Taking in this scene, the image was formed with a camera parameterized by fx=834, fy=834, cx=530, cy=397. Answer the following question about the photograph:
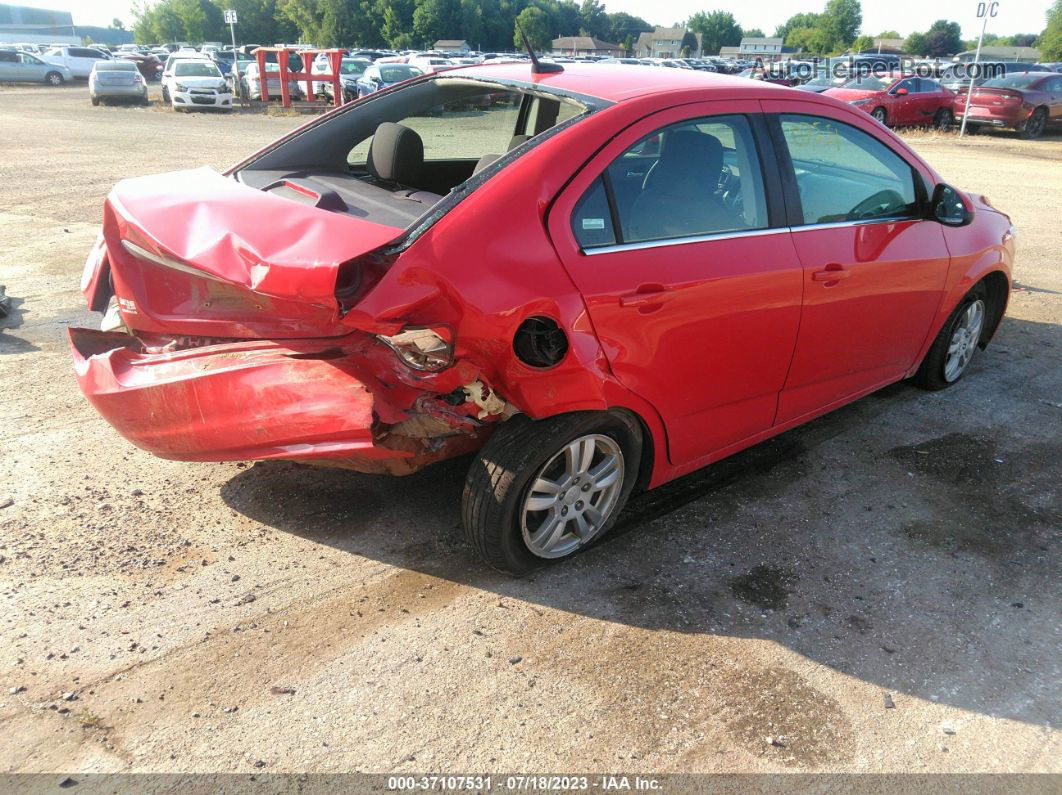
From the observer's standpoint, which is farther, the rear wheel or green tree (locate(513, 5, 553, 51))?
green tree (locate(513, 5, 553, 51))

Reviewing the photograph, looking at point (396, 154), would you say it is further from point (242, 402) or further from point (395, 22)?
point (395, 22)

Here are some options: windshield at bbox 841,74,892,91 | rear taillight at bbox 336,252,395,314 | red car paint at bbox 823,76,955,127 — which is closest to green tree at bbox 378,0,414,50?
windshield at bbox 841,74,892,91

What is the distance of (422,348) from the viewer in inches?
112

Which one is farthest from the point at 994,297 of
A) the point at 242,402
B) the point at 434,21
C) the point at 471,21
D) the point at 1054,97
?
the point at 471,21

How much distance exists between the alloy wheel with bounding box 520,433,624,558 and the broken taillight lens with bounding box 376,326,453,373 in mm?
553

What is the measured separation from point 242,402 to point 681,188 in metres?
1.85

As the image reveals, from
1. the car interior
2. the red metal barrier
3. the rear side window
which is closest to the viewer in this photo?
the rear side window

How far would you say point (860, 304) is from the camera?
3.86 m

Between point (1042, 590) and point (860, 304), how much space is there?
141 centimetres

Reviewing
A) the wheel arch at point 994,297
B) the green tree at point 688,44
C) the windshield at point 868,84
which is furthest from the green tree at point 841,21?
the wheel arch at point 994,297

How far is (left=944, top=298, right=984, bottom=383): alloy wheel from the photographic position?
494 cm

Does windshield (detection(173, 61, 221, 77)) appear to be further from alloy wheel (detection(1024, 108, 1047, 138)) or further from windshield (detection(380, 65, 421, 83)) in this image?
alloy wheel (detection(1024, 108, 1047, 138))

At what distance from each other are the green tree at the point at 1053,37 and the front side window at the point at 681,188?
8442 centimetres

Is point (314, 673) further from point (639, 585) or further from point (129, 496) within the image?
point (129, 496)
